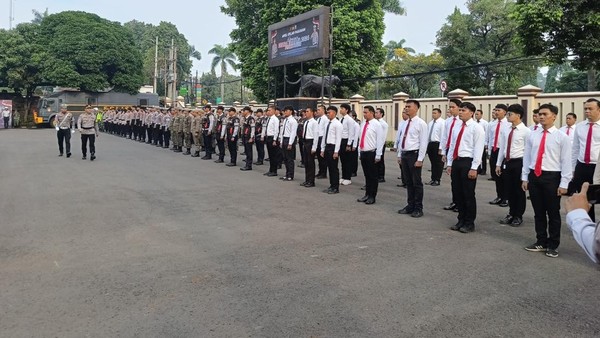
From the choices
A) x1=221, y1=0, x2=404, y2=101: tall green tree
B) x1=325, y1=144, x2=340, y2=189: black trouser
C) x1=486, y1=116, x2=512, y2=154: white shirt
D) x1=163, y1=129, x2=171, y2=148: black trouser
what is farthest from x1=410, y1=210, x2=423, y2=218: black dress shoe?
x1=221, y1=0, x2=404, y2=101: tall green tree

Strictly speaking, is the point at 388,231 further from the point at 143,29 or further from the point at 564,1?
the point at 143,29

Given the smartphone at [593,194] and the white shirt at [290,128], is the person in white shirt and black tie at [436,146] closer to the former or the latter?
the white shirt at [290,128]

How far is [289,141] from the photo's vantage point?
41.3 feet

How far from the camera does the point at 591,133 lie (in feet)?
22.8

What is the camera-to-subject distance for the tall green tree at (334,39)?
2854 centimetres

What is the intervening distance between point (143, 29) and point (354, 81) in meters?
71.6

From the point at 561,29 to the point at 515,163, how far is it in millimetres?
8900

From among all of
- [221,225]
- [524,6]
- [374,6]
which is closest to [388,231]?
[221,225]

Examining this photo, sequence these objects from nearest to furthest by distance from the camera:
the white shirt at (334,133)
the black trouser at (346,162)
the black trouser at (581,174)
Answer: the black trouser at (581,174) < the white shirt at (334,133) < the black trouser at (346,162)

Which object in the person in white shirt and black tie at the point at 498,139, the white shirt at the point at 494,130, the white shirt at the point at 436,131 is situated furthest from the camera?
the white shirt at the point at 436,131

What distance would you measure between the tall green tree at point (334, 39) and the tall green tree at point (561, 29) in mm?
14150

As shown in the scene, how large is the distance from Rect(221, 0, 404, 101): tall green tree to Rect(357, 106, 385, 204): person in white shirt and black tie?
61.7 feet

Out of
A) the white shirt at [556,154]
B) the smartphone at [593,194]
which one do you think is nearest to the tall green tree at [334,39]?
the white shirt at [556,154]

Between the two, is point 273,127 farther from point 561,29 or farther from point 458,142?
point 561,29
